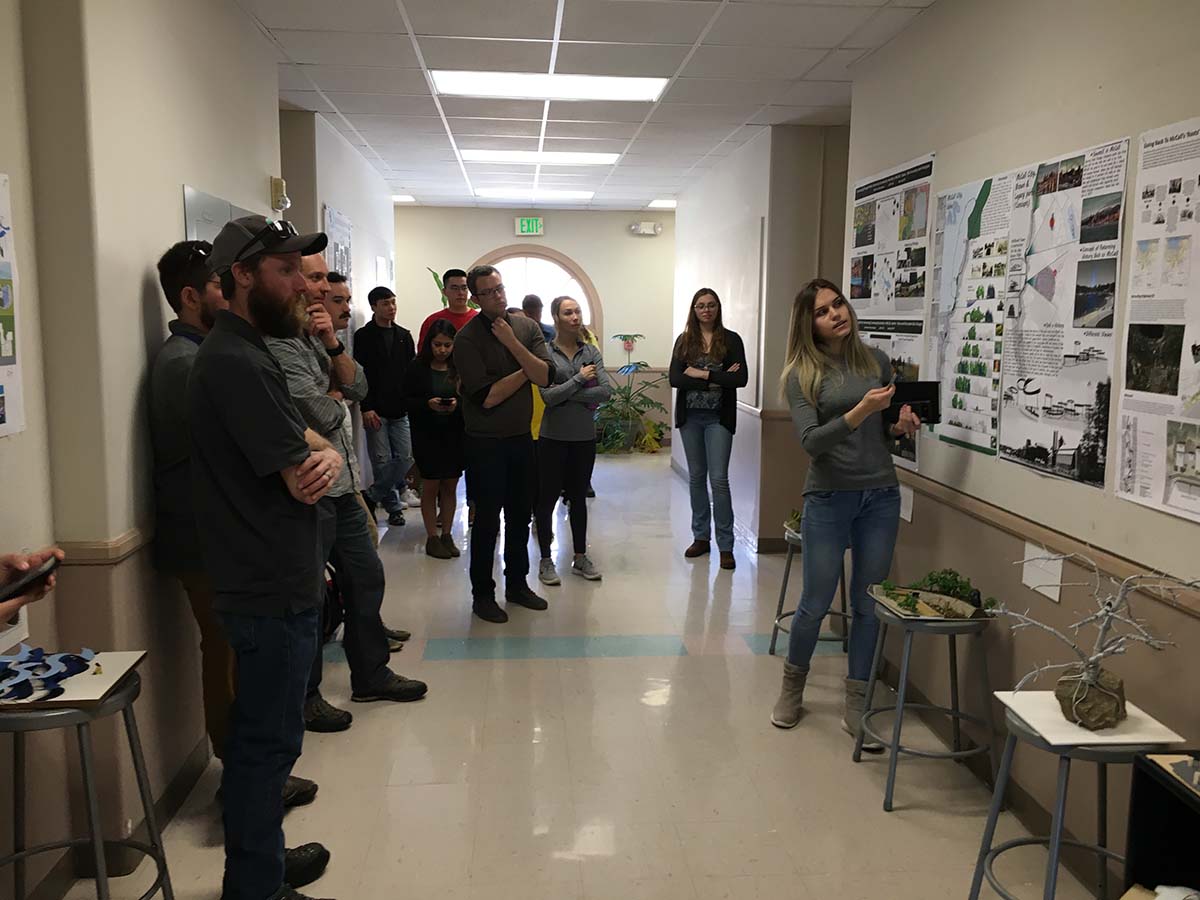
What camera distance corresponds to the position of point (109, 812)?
2.38 meters

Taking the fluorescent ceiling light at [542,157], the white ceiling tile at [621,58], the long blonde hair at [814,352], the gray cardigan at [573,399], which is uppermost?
the fluorescent ceiling light at [542,157]

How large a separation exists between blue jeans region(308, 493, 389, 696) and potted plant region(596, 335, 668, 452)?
22.1 feet

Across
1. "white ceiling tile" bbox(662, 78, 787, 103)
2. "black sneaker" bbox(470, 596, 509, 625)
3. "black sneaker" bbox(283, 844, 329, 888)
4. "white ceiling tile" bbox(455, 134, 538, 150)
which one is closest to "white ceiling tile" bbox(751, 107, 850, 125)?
"white ceiling tile" bbox(662, 78, 787, 103)

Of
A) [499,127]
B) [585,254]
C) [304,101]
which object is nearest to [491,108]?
[499,127]

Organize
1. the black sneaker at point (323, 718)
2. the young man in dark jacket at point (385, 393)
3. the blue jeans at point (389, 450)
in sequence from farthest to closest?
the blue jeans at point (389, 450) → the young man in dark jacket at point (385, 393) → the black sneaker at point (323, 718)

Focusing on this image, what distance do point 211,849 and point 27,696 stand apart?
91 cm

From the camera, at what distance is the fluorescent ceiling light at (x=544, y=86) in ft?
15.6

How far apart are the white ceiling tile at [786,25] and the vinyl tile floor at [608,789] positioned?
105 inches

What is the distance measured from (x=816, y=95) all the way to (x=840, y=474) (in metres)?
2.73

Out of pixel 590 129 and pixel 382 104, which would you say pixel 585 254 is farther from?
pixel 382 104

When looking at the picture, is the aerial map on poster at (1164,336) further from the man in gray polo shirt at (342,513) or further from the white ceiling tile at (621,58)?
the white ceiling tile at (621,58)

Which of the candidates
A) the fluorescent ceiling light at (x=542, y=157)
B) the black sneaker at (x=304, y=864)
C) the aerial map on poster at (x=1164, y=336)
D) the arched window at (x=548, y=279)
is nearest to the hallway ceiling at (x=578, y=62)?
the fluorescent ceiling light at (x=542, y=157)

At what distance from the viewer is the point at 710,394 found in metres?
5.36

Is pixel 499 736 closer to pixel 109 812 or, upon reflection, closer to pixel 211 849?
pixel 211 849
